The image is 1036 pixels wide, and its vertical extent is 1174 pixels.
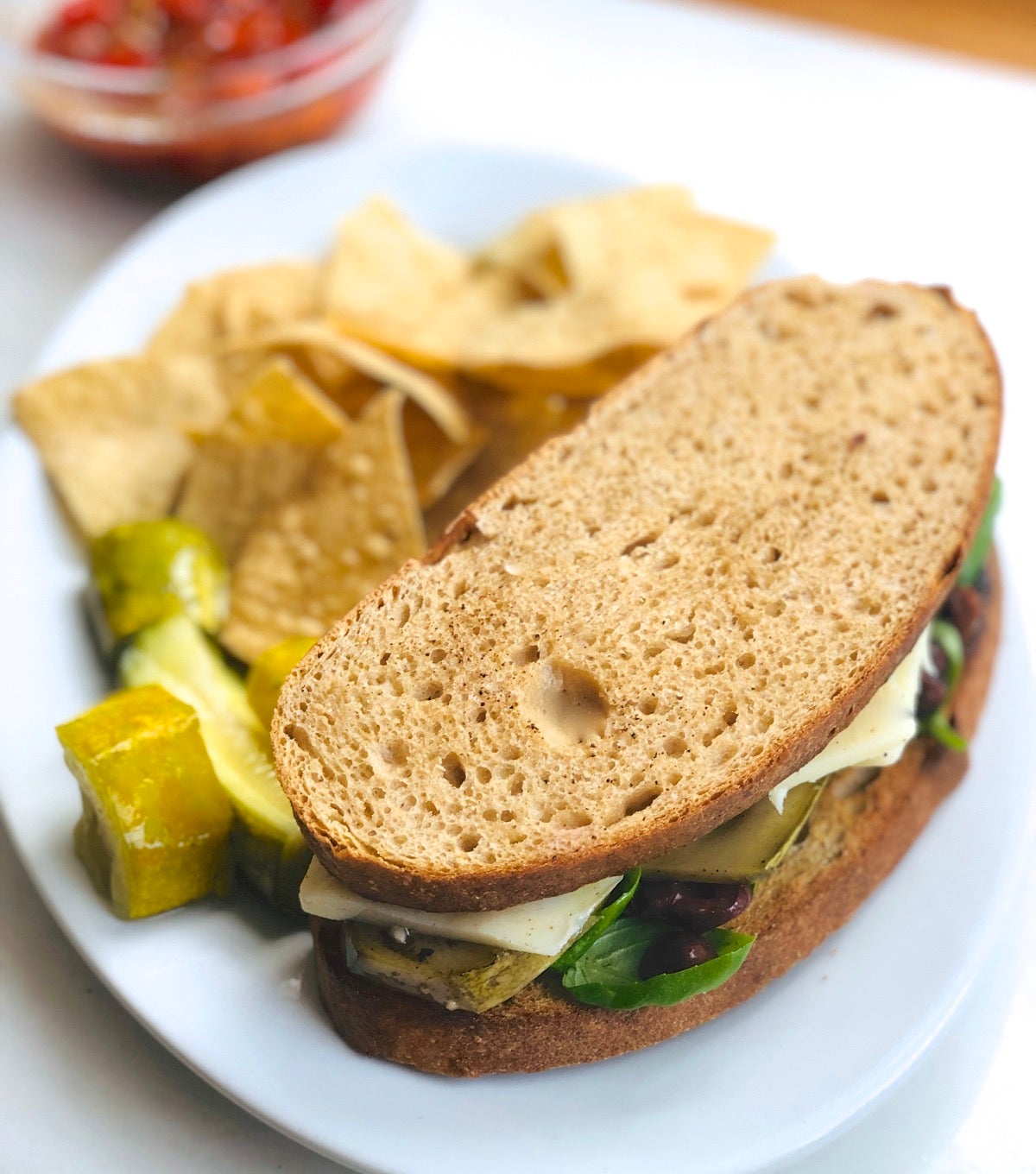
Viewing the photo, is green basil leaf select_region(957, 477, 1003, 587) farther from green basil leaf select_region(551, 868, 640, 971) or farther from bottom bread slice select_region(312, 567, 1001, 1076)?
green basil leaf select_region(551, 868, 640, 971)

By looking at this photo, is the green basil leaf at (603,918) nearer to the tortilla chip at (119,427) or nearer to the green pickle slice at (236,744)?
the green pickle slice at (236,744)

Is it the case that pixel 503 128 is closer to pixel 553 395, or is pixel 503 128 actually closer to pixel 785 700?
pixel 553 395

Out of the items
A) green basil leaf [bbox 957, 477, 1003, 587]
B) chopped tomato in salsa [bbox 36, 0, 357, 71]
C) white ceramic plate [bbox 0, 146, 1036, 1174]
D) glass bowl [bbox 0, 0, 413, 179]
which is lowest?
white ceramic plate [bbox 0, 146, 1036, 1174]

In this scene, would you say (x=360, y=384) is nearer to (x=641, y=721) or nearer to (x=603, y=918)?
(x=641, y=721)

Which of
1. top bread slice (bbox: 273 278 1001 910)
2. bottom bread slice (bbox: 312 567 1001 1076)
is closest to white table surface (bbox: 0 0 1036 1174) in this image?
bottom bread slice (bbox: 312 567 1001 1076)

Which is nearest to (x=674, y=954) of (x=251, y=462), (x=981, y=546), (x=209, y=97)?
(x=981, y=546)

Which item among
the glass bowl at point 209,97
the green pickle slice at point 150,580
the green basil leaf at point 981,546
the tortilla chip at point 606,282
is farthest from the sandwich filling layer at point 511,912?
the glass bowl at point 209,97

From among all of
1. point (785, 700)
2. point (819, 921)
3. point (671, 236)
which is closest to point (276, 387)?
point (671, 236)
